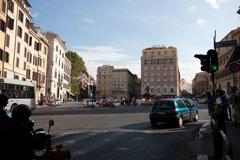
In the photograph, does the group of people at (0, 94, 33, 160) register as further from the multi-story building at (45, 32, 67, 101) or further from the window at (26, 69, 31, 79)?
the multi-story building at (45, 32, 67, 101)

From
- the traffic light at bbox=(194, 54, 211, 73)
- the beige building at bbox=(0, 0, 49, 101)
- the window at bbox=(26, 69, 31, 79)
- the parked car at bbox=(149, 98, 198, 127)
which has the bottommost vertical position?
the parked car at bbox=(149, 98, 198, 127)

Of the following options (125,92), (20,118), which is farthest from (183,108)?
(125,92)

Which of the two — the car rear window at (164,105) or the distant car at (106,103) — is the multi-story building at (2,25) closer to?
the distant car at (106,103)

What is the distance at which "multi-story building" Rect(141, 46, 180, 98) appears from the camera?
137 m

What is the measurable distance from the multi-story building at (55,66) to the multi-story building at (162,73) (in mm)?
56696

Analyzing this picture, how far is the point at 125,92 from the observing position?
165m

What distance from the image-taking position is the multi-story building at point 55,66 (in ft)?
252

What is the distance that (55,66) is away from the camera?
79.4 metres

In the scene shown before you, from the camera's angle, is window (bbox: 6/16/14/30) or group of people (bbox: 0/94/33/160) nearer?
group of people (bbox: 0/94/33/160)

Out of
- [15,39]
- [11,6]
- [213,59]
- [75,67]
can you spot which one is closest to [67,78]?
[75,67]

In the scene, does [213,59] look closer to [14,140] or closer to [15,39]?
[14,140]

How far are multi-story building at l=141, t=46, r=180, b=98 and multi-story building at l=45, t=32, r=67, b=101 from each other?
5670 centimetres

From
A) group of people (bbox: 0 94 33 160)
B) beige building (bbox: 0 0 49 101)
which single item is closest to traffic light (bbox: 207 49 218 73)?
group of people (bbox: 0 94 33 160)

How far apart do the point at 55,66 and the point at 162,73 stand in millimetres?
67643
